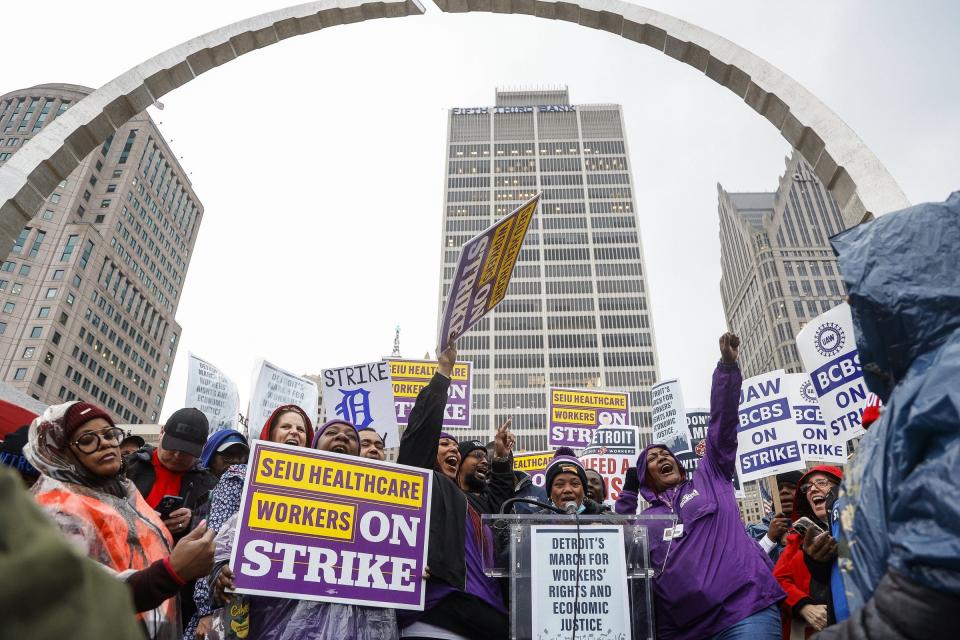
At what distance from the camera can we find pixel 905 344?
4.84ft

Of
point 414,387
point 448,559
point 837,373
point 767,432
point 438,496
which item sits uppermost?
point 414,387

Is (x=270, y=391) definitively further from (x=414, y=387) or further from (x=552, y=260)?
(x=552, y=260)

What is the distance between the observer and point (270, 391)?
28.8 ft

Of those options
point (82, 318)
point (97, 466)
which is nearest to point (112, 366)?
point (82, 318)

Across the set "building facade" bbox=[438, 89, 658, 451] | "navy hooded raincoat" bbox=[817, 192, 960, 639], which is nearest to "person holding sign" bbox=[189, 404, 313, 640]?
"navy hooded raincoat" bbox=[817, 192, 960, 639]

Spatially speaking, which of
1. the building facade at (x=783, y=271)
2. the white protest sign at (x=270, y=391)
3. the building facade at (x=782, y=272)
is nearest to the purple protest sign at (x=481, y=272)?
the white protest sign at (x=270, y=391)

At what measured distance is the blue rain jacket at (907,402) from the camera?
1223 mm

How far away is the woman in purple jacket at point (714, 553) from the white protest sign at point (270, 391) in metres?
5.78

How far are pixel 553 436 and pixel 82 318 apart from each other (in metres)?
88.2

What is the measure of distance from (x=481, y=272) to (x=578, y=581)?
8.97 ft

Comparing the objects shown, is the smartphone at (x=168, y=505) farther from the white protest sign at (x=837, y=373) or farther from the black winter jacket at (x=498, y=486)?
the white protest sign at (x=837, y=373)

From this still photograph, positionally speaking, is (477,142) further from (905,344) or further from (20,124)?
(905,344)

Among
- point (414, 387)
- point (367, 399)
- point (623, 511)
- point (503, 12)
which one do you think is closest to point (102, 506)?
point (623, 511)

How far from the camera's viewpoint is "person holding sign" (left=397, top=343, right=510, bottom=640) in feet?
10.5
